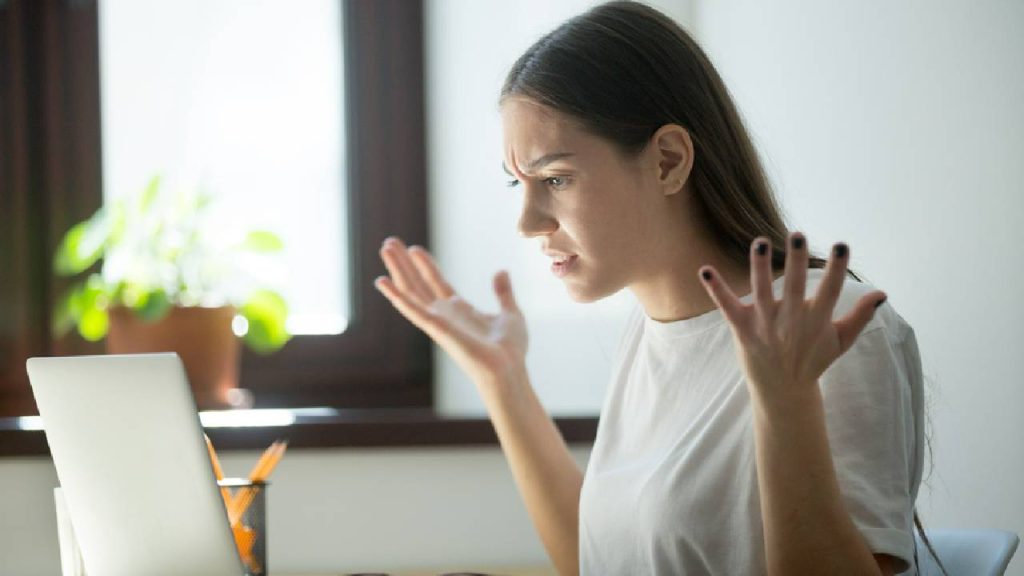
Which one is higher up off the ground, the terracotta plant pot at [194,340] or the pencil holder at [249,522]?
the terracotta plant pot at [194,340]

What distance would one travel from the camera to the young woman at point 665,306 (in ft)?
3.92

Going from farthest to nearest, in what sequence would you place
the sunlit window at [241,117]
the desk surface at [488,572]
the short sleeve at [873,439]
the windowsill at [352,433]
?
1. the sunlit window at [241,117]
2. the windowsill at [352,433]
3. the desk surface at [488,572]
4. the short sleeve at [873,439]

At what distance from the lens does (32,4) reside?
8.63 ft

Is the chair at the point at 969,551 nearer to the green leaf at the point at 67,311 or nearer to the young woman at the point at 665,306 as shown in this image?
the young woman at the point at 665,306

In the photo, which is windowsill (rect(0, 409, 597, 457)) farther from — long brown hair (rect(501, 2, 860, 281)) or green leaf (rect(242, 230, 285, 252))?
long brown hair (rect(501, 2, 860, 281))

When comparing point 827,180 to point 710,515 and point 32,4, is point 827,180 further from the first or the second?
point 32,4

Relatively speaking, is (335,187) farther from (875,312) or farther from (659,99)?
(875,312)

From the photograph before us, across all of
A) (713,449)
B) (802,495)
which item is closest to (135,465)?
(713,449)

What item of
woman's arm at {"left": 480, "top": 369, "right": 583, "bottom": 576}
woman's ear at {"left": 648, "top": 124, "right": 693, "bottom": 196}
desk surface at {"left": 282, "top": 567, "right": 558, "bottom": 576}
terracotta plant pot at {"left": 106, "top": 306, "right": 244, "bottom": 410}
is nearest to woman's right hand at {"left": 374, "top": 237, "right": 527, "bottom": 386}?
woman's arm at {"left": 480, "top": 369, "right": 583, "bottom": 576}

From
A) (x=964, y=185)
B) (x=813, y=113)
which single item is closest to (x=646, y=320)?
(x=964, y=185)

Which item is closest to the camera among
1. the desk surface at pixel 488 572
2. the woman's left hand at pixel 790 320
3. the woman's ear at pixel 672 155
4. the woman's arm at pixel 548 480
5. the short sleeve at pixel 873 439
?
the woman's left hand at pixel 790 320

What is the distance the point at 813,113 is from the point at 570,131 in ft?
2.23

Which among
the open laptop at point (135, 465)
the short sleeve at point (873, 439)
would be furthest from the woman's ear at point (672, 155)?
the open laptop at point (135, 465)

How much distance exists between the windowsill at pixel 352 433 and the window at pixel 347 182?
0.35 metres
